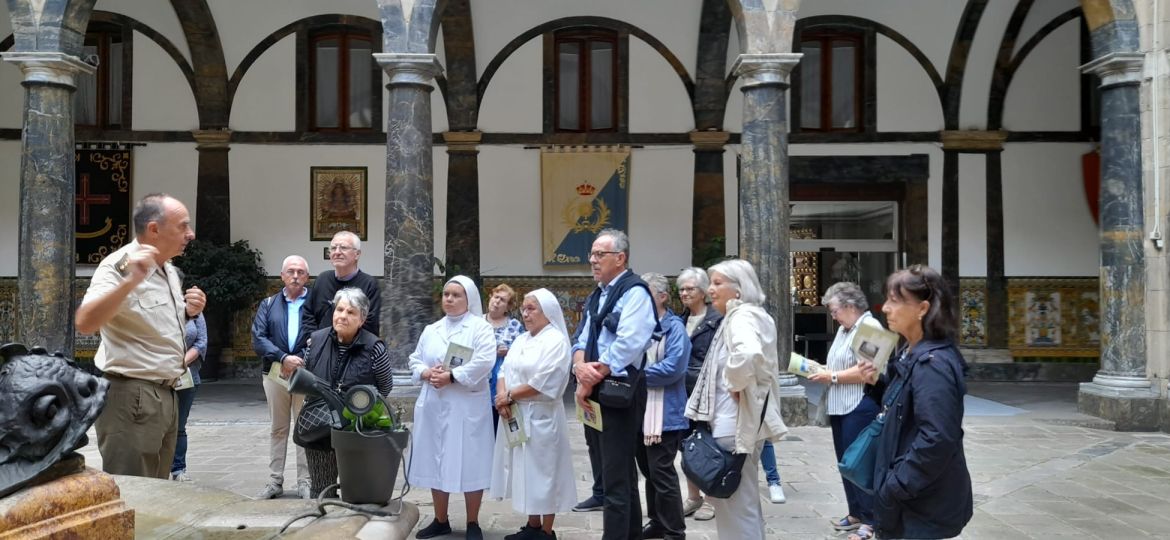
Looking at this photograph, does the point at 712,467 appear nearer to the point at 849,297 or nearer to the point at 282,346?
the point at 849,297

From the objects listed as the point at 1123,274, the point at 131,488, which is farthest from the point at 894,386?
the point at 1123,274

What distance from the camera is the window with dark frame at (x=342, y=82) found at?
14.1 m

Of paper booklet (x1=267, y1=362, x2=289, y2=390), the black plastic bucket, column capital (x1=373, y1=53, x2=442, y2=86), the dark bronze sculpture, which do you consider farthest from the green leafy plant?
the dark bronze sculpture

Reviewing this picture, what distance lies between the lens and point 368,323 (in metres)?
6.12

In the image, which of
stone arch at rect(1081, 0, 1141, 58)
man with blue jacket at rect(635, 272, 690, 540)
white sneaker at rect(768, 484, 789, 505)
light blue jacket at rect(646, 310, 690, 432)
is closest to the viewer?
man with blue jacket at rect(635, 272, 690, 540)

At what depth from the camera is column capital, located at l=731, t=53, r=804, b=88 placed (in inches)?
374

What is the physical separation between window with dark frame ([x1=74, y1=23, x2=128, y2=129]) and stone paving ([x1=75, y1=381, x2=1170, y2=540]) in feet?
17.8

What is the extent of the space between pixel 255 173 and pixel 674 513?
10.9 m

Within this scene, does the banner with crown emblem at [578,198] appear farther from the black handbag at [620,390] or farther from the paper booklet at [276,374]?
the black handbag at [620,390]

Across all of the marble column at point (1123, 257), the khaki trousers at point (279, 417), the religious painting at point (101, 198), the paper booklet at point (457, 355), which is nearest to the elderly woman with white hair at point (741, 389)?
the paper booklet at point (457, 355)

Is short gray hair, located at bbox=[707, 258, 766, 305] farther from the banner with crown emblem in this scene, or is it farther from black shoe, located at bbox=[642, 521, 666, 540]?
the banner with crown emblem

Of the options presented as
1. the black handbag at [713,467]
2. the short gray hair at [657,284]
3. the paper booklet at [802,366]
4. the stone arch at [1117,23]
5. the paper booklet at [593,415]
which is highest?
the stone arch at [1117,23]

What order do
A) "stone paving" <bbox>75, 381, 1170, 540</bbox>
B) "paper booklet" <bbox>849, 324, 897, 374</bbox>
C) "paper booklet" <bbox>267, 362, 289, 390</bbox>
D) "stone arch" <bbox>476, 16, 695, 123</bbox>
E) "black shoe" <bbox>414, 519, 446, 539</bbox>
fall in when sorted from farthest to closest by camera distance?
"stone arch" <bbox>476, 16, 695, 123</bbox> → "paper booklet" <bbox>267, 362, 289, 390</bbox> → "stone paving" <bbox>75, 381, 1170, 540</bbox> → "black shoe" <bbox>414, 519, 446, 539</bbox> → "paper booklet" <bbox>849, 324, 897, 374</bbox>

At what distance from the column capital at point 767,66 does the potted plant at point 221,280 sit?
7971 millimetres
